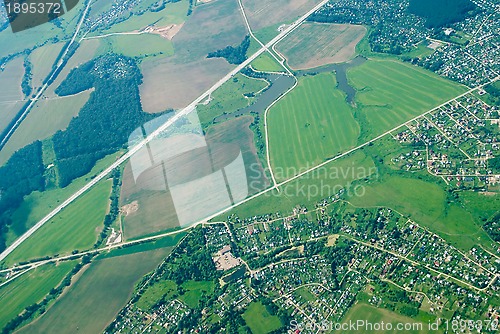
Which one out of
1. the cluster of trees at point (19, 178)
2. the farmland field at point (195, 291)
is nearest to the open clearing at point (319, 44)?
the farmland field at point (195, 291)

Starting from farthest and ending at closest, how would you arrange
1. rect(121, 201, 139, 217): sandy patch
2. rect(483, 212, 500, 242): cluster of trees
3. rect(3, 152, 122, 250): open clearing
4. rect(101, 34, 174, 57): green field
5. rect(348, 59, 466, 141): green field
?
rect(101, 34, 174, 57): green field, rect(3, 152, 122, 250): open clearing, rect(348, 59, 466, 141): green field, rect(121, 201, 139, 217): sandy patch, rect(483, 212, 500, 242): cluster of trees

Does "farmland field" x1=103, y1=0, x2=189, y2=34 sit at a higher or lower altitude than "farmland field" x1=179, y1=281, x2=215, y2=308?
higher

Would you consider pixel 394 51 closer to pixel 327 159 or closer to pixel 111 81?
pixel 327 159

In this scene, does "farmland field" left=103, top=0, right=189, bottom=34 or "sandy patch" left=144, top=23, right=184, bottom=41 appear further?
"farmland field" left=103, top=0, right=189, bottom=34

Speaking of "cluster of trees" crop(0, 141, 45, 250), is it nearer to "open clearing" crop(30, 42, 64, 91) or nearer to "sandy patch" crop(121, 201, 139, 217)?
"sandy patch" crop(121, 201, 139, 217)

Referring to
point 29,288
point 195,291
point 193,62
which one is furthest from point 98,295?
point 193,62

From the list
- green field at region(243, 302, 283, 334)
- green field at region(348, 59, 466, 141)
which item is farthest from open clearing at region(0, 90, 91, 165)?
green field at region(243, 302, 283, 334)

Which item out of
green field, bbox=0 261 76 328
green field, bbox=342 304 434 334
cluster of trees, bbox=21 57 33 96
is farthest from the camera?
cluster of trees, bbox=21 57 33 96

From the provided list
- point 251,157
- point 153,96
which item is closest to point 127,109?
point 153,96
